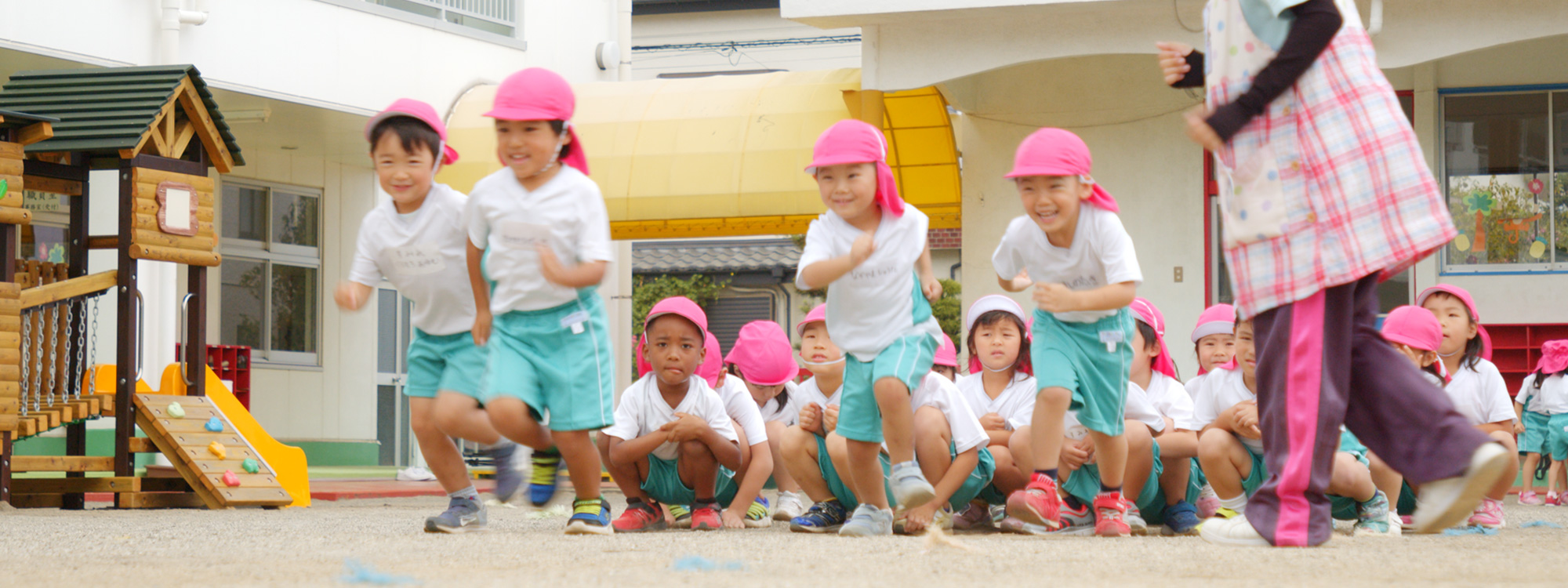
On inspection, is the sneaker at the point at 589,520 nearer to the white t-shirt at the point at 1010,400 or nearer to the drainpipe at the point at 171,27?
the white t-shirt at the point at 1010,400

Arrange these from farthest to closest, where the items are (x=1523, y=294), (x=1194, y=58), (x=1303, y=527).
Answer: (x=1523, y=294), (x=1194, y=58), (x=1303, y=527)

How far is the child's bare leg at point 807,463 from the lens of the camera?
5.02 m

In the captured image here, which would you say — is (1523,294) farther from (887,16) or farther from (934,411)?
(934,411)

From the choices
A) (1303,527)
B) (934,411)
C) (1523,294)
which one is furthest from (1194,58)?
(1523,294)

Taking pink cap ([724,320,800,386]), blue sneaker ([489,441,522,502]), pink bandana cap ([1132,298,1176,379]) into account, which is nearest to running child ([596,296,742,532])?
pink cap ([724,320,800,386])

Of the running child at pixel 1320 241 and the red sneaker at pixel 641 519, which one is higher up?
the running child at pixel 1320 241

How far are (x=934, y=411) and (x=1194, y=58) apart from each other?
61.8 inches

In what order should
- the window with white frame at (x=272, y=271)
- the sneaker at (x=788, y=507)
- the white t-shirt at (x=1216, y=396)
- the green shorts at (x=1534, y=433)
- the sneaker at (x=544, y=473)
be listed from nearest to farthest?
the sneaker at (x=544, y=473), the white t-shirt at (x=1216, y=396), the sneaker at (x=788, y=507), the green shorts at (x=1534, y=433), the window with white frame at (x=272, y=271)

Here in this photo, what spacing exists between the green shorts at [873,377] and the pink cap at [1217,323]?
5.69 ft

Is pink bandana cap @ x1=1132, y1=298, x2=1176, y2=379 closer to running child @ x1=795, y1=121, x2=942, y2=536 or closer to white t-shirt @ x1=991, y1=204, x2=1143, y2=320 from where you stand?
white t-shirt @ x1=991, y1=204, x2=1143, y2=320

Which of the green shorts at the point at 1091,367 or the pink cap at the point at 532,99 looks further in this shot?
the green shorts at the point at 1091,367

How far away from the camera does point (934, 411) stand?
4.71m

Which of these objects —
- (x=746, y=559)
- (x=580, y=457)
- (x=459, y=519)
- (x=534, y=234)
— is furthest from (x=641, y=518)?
(x=746, y=559)

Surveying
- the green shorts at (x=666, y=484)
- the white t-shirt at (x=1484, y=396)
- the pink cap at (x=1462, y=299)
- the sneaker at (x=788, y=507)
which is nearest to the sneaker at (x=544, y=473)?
the green shorts at (x=666, y=484)
